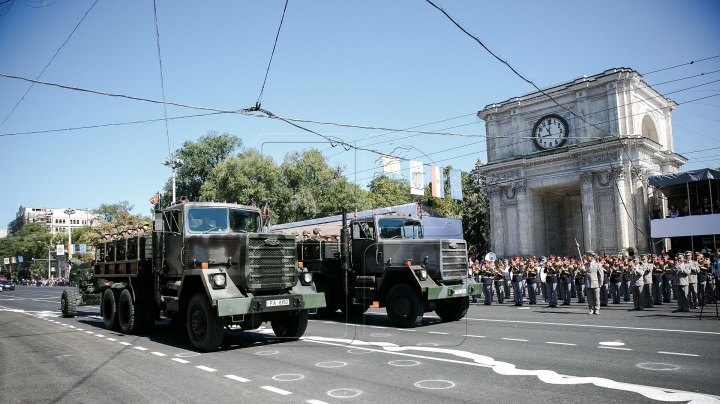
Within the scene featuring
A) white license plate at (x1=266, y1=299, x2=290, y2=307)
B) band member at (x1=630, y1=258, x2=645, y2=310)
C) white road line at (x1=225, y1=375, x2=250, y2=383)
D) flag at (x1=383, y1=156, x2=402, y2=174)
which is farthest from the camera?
flag at (x1=383, y1=156, x2=402, y2=174)

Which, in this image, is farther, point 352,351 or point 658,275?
point 658,275

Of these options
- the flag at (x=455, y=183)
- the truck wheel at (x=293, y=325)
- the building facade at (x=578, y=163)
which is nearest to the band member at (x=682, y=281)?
the truck wheel at (x=293, y=325)

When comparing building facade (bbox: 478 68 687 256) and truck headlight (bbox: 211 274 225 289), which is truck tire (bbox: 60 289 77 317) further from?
building facade (bbox: 478 68 687 256)

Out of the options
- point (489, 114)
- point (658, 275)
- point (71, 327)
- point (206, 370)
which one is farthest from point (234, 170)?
point (206, 370)

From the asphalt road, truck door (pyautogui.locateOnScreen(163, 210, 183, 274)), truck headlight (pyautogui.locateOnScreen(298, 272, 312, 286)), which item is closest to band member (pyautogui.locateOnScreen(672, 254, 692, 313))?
the asphalt road

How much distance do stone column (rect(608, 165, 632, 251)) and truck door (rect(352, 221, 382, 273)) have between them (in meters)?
24.6

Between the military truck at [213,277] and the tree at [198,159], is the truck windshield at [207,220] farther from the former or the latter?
the tree at [198,159]

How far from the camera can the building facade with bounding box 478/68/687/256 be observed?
3341 centimetres

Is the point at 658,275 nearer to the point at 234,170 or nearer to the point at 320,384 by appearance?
the point at 320,384

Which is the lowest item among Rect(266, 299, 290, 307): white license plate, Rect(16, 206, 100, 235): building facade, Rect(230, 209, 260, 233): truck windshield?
Rect(266, 299, 290, 307): white license plate

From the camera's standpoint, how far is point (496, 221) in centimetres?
4056

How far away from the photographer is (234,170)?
2035 inches

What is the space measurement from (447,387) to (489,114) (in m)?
35.8

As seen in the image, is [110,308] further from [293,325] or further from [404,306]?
[404,306]
